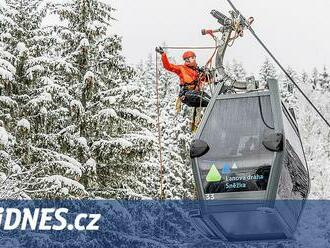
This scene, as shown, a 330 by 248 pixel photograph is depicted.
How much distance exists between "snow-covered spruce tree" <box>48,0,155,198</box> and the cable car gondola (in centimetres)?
778

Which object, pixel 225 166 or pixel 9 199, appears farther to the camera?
pixel 9 199

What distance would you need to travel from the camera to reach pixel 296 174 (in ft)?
44.9

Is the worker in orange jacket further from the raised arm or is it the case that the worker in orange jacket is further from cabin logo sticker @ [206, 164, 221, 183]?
cabin logo sticker @ [206, 164, 221, 183]

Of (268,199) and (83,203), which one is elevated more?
(268,199)

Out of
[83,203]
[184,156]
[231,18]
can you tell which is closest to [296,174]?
[231,18]

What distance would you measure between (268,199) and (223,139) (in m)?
1.28

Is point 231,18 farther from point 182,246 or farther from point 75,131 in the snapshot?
point 182,246

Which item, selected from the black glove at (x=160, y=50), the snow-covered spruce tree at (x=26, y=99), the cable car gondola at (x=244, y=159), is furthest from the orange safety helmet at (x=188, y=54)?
the snow-covered spruce tree at (x=26, y=99)

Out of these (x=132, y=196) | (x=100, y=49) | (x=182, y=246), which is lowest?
(x=182, y=246)

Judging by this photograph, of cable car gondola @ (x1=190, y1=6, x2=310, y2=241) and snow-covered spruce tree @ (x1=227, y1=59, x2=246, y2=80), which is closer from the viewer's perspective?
cable car gondola @ (x1=190, y1=6, x2=310, y2=241)

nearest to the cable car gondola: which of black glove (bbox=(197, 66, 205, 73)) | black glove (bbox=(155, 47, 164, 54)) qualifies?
black glove (bbox=(155, 47, 164, 54))

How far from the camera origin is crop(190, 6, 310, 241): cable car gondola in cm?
1209

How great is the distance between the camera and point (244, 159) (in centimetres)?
1237

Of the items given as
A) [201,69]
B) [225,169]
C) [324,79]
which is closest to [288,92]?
[201,69]
